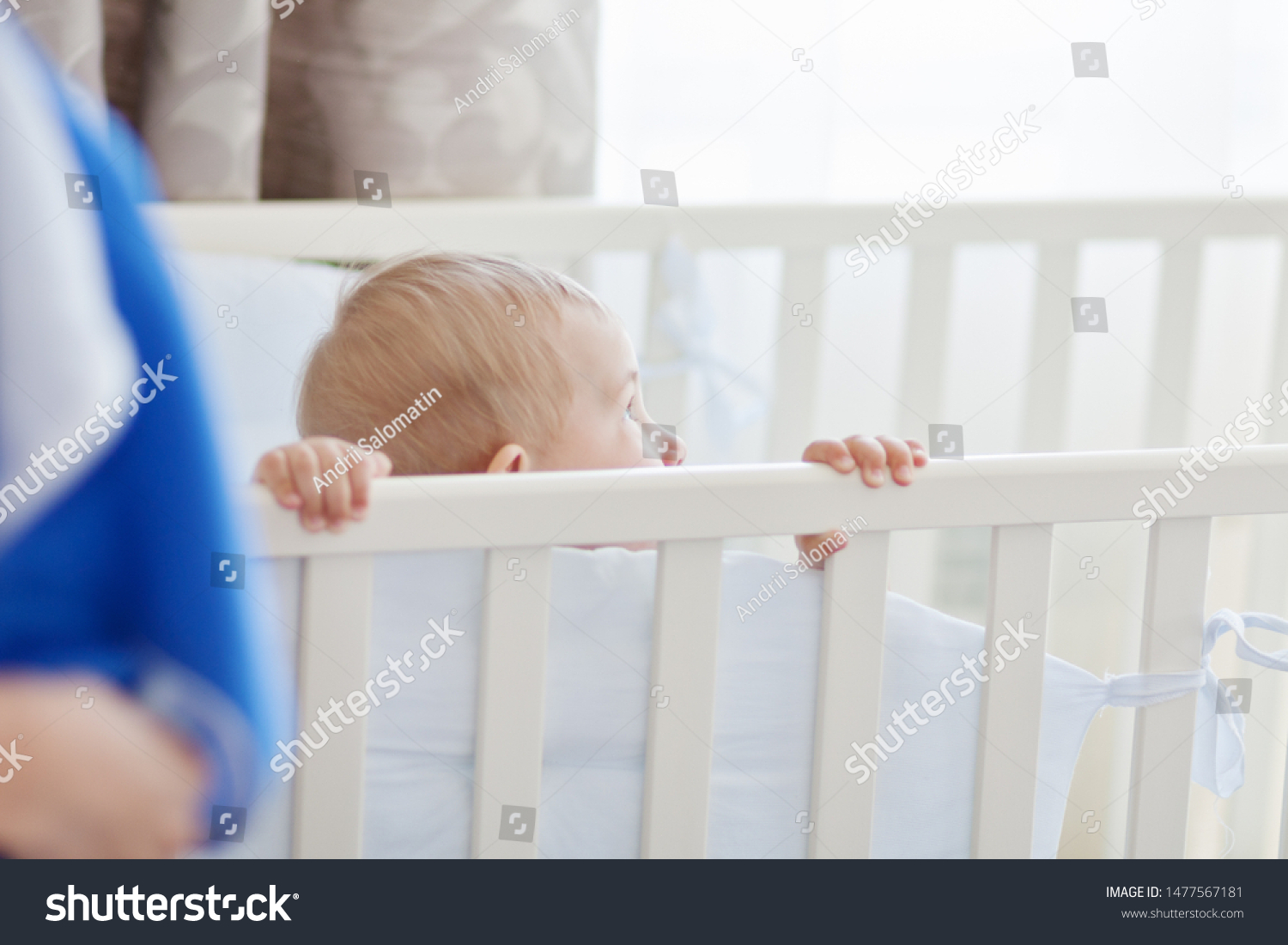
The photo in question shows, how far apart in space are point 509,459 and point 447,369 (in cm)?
8

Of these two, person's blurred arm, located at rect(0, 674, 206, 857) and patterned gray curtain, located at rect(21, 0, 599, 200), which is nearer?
person's blurred arm, located at rect(0, 674, 206, 857)

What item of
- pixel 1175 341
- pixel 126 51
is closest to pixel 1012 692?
pixel 1175 341

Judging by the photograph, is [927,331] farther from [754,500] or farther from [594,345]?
[754,500]

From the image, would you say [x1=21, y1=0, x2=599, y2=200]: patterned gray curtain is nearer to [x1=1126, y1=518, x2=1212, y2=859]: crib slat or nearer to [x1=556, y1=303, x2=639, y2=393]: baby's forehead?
[x1=556, y1=303, x2=639, y2=393]: baby's forehead

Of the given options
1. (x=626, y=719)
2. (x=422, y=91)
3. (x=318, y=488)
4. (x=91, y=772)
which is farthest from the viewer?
(x=422, y=91)

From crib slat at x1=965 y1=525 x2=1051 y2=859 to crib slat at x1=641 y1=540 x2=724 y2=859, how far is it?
0.54 ft

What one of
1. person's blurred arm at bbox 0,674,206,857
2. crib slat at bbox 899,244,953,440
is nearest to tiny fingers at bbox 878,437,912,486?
person's blurred arm at bbox 0,674,206,857

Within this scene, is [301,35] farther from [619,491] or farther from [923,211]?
[619,491]

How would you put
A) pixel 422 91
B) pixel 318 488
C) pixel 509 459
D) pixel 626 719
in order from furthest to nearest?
1. pixel 422 91
2. pixel 509 459
3. pixel 626 719
4. pixel 318 488

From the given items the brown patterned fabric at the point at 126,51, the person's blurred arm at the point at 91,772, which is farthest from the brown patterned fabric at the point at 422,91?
the person's blurred arm at the point at 91,772

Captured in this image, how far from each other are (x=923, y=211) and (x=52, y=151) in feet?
3.62

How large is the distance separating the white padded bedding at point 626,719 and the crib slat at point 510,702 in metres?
0.04

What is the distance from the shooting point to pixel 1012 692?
2.22ft

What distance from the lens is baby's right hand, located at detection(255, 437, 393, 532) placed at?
55 cm
